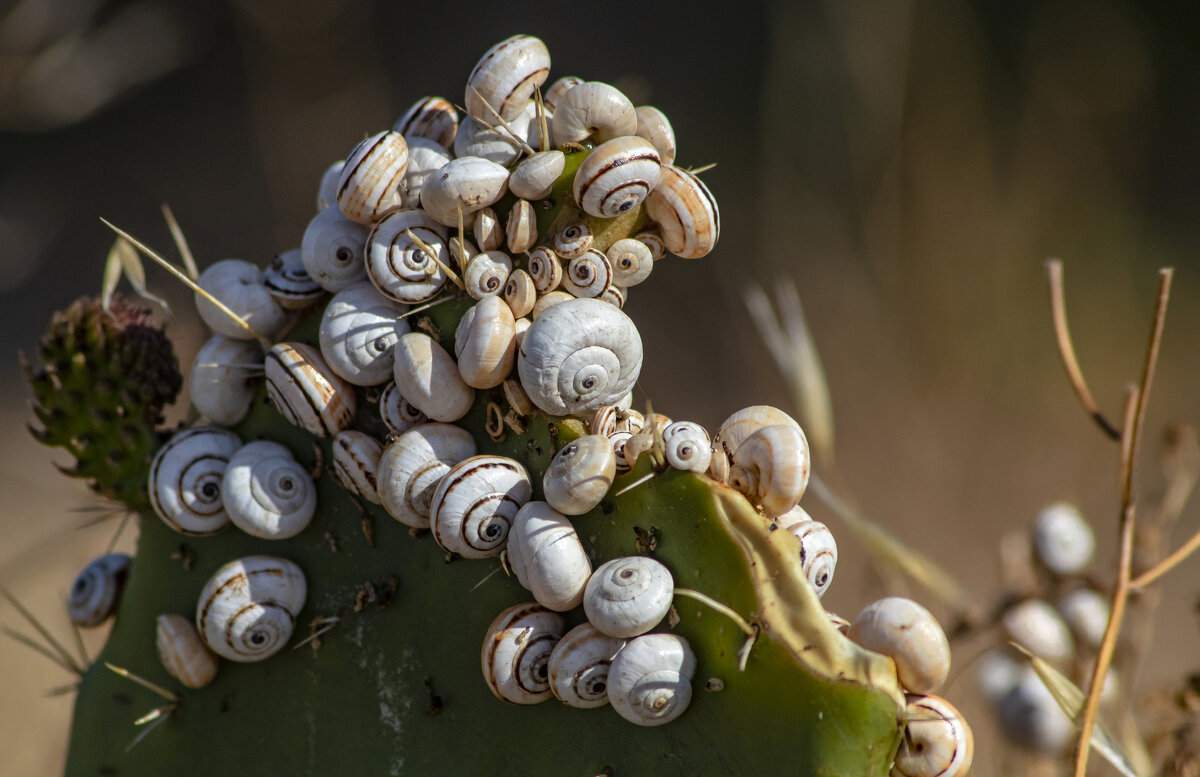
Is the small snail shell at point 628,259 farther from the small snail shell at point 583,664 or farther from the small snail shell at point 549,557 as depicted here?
the small snail shell at point 583,664

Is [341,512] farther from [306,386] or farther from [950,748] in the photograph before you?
[950,748]

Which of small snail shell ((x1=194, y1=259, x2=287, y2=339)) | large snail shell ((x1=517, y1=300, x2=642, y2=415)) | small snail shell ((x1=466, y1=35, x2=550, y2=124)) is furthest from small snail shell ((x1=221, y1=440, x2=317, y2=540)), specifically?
small snail shell ((x1=466, y1=35, x2=550, y2=124))

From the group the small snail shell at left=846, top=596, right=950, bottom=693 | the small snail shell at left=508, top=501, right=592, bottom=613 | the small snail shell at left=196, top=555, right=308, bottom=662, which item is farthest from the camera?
the small snail shell at left=196, top=555, right=308, bottom=662

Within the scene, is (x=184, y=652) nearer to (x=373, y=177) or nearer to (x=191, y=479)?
(x=191, y=479)

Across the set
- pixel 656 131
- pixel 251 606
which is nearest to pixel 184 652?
pixel 251 606

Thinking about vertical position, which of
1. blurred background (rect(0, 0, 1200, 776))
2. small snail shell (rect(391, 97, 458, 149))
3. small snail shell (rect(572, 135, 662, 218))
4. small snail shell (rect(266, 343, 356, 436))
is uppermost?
small snail shell (rect(391, 97, 458, 149))

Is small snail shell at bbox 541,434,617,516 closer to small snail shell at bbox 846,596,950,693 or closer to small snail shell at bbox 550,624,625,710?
small snail shell at bbox 550,624,625,710

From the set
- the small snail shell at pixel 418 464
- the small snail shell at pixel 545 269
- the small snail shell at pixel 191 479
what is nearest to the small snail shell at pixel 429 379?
the small snail shell at pixel 418 464
